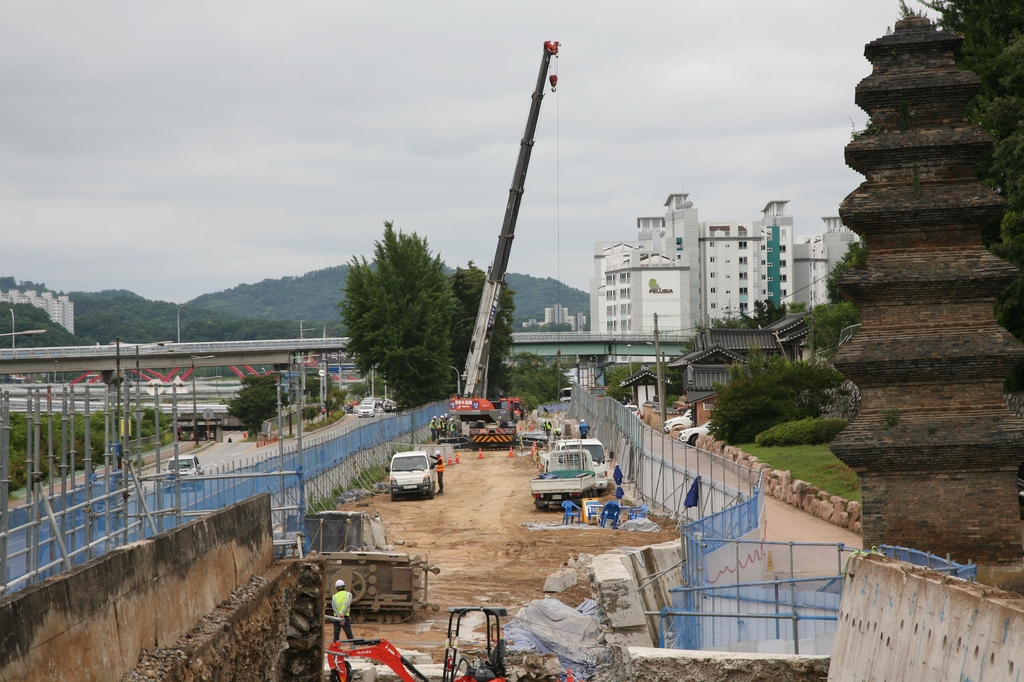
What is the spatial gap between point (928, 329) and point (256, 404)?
8051 cm

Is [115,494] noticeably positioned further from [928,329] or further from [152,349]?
[152,349]

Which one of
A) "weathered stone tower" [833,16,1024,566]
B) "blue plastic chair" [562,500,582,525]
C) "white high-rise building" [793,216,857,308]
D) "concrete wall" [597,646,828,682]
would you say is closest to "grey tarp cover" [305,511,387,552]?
"blue plastic chair" [562,500,582,525]

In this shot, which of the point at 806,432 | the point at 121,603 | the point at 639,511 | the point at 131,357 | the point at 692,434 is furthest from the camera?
the point at 131,357

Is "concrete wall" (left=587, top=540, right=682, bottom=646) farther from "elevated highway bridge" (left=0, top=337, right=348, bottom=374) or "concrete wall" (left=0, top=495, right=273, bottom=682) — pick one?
"elevated highway bridge" (left=0, top=337, right=348, bottom=374)

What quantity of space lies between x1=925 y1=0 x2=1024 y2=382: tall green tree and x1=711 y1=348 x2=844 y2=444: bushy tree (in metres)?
15.2

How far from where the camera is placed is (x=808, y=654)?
14.5 metres

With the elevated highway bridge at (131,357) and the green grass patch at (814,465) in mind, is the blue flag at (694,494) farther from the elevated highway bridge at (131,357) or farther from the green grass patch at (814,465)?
the elevated highway bridge at (131,357)

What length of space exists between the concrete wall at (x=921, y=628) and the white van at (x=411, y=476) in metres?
28.2

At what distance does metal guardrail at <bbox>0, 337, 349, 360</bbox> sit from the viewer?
272ft

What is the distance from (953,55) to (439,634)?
1589 cm

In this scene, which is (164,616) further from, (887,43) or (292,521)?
(887,43)

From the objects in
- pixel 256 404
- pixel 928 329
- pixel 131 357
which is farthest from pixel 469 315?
pixel 928 329

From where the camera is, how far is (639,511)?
33.0m

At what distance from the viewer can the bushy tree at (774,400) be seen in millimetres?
45031
